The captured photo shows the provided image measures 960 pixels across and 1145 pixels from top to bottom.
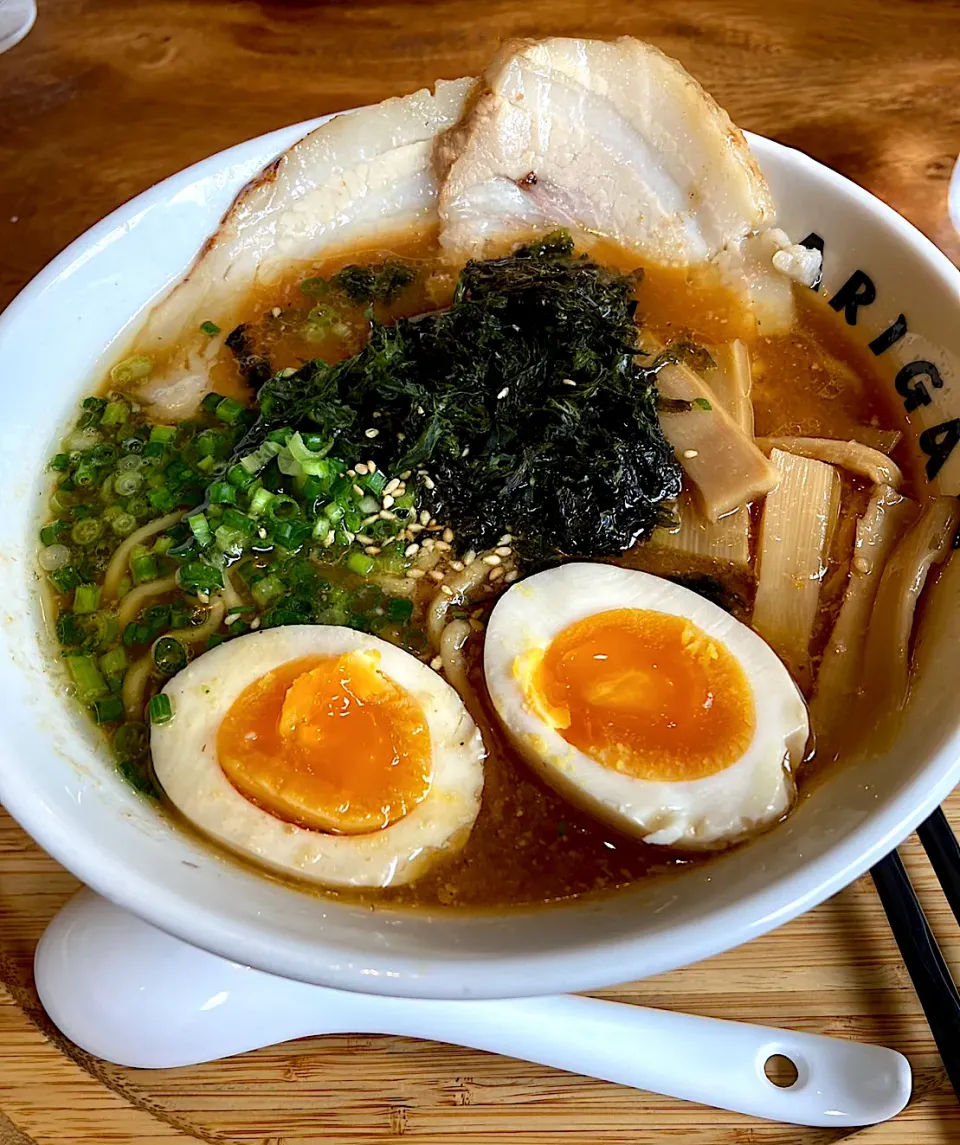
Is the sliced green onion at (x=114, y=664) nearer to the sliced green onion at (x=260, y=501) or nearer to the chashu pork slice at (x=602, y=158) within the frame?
the sliced green onion at (x=260, y=501)

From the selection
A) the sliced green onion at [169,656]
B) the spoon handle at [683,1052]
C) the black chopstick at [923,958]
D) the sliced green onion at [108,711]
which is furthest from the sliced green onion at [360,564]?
the black chopstick at [923,958]

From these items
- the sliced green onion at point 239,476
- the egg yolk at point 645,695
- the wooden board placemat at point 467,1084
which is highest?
the sliced green onion at point 239,476

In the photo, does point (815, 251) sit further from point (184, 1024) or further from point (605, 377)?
point (184, 1024)

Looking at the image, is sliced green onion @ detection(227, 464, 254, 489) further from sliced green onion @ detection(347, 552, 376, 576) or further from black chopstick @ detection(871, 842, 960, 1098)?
black chopstick @ detection(871, 842, 960, 1098)

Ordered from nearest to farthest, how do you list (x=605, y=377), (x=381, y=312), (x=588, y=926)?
1. (x=588, y=926)
2. (x=605, y=377)
3. (x=381, y=312)

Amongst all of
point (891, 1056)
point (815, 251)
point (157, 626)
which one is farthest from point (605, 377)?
point (891, 1056)

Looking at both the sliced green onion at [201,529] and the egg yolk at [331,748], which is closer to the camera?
the egg yolk at [331,748]

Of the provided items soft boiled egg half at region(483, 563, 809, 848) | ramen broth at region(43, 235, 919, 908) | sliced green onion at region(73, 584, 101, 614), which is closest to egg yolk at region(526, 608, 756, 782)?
soft boiled egg half at region(483, 563, 809, 848)

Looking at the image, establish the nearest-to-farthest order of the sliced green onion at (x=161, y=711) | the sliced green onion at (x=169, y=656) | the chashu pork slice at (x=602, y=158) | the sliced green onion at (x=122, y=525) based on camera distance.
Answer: the sliced green onion at (x=161, y=711), the sliced green onion at (x=169, y=656), the sliced green onion at (x=122, y=525), the chashu pork slice at (x=602, y=158)
